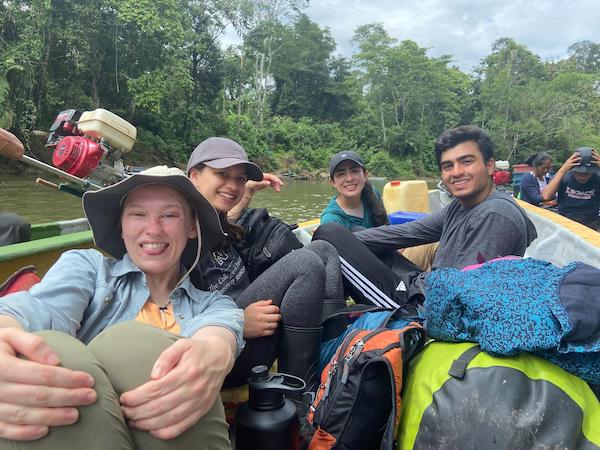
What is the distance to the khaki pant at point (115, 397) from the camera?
0.70 meters

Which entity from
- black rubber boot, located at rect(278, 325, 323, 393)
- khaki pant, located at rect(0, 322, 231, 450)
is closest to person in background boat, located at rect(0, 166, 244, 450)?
khaki pant, located at rect(0, 322, 231, 450)

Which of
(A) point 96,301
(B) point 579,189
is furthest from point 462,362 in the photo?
(B) point 579,189

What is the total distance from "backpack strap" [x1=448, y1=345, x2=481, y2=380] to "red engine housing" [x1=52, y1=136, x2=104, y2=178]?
2.33 metres

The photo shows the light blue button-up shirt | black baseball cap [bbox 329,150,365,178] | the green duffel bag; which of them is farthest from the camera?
black baseball cap [bbox 329,150,365,178]

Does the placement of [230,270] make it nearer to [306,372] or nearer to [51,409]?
[306,372]

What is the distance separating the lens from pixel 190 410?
0.82 metres

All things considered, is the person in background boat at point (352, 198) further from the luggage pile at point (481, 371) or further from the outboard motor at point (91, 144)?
the luggage pile at point (481, 371)

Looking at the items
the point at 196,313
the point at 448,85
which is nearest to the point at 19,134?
the point at 196,313

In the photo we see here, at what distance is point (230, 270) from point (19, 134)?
15.3 m

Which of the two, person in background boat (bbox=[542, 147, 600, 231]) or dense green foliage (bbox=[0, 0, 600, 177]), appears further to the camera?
dense green foliage (bbox=[0, 0, 600, 177])

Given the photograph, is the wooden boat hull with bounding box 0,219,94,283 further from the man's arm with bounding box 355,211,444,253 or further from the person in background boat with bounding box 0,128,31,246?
the man's arm with bounding box 355,211,444,253

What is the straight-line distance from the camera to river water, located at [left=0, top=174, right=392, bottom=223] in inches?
354

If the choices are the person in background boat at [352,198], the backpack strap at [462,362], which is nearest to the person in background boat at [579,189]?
the person in background boat at [352,198]

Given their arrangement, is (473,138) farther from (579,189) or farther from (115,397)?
(579,189)
